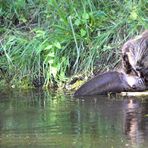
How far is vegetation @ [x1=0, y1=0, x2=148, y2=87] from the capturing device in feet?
27.6

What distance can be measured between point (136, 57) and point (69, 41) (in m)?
1.61

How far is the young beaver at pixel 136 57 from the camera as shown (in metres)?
7.25

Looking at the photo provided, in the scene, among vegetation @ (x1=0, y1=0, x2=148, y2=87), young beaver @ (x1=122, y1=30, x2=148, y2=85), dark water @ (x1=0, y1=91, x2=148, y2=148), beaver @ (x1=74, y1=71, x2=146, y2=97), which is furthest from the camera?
vegetation @ (x1=0, y1=0, x2=148, y2=87)

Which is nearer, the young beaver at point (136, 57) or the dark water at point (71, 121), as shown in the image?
the dark water at point (71, 121)

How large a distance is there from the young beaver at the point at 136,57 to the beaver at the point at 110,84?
0.30 ft

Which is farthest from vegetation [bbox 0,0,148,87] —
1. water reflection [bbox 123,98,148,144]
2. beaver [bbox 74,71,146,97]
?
water reflection [bbox 123,98,148,144]

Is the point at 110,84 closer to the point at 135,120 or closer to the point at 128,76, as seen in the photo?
the point at 128,76

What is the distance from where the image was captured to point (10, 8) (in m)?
10.3

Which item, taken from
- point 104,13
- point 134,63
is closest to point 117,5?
point 104,13

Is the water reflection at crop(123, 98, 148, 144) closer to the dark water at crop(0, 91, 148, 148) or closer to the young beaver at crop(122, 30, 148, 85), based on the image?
the dark water at crop(0, 91, 148, 148)

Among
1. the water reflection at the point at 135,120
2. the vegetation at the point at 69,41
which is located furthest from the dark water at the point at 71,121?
the vegetation at the point at 69,41

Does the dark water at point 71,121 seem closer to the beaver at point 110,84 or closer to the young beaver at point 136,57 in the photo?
the beaver at point 110,84

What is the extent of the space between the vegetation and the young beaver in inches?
27.2

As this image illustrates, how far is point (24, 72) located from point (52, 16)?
3.86ft
